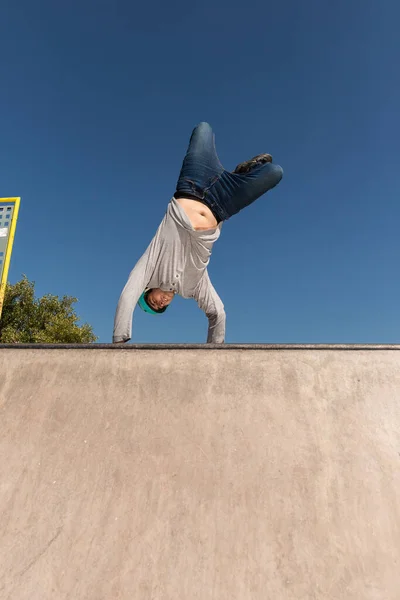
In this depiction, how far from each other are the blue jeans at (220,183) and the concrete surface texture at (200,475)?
3.10 meters

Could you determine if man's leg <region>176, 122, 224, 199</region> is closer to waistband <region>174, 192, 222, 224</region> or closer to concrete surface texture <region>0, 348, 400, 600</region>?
waistband <region>174, 192, 222, 224</region>

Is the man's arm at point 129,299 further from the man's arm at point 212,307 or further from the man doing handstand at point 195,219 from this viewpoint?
the man's arm at point 212,307

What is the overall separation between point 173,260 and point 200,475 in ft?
11.9

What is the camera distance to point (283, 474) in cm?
257

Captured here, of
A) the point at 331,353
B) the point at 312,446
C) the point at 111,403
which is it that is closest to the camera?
the point at 312,446

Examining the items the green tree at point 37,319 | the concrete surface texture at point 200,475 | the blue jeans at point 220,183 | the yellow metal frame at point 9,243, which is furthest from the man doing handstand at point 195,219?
the green tree at point 37,319

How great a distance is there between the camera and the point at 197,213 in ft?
18.8

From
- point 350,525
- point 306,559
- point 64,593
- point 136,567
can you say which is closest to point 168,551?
point 136,567

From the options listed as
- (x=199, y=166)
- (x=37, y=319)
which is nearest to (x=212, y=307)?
(x=199, y=166)

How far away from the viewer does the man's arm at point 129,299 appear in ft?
16.3

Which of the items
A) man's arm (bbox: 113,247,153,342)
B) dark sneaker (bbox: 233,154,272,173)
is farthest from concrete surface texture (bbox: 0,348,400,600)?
dark sneaker (bbox: 233,154,272,173)

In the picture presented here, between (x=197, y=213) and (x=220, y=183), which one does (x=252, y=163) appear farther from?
(x=197, y=213)

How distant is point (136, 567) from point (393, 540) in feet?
5.13

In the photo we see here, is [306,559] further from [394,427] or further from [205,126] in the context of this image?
[205,126]
